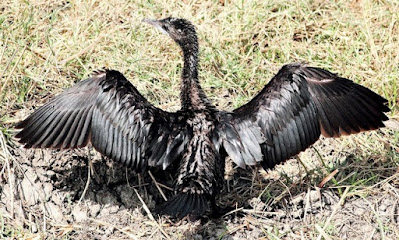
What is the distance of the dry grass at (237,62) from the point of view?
18.7 ft

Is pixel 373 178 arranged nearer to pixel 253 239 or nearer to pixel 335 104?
pixel 335 104

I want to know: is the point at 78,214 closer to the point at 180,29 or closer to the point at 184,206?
the point at 184,206

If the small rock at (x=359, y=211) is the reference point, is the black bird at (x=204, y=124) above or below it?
above

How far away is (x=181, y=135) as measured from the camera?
5.54 m

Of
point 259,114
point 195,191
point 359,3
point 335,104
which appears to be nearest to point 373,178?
point 335,104

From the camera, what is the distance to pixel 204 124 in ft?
18.4

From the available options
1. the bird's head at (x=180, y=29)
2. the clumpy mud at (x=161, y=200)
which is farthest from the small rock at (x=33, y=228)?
the bird's head at (x=180, y=29)

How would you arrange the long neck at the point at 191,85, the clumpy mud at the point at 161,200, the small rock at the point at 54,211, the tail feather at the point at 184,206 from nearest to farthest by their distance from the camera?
the tail feather at the point at 184,206, the clumpy mud at the point at 161,200, the small rock at the point at 54,211, the long neck at the point at 191,85

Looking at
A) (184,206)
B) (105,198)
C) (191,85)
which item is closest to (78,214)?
(105,198)

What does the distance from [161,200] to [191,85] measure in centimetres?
98

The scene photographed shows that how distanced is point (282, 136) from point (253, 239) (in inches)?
32.3

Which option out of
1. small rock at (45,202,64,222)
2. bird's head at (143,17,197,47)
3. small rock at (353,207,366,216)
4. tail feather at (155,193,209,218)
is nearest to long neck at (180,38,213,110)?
bird's head at (143,17,197,47)

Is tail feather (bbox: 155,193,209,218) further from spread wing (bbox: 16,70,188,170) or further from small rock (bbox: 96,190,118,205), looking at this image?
small rock (bbox: 96,190,118,205)

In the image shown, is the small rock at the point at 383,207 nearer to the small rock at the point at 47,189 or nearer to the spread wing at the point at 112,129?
the spread wing at the point at 112,129
